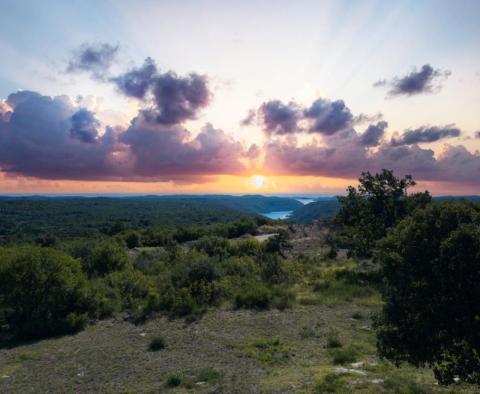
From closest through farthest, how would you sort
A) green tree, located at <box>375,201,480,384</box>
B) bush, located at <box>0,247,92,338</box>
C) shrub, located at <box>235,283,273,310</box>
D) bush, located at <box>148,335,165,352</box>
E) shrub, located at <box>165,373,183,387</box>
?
green tree, located at <box>375,201,480,384</box>
shrub, located at <box>165,373,183,387</box>
bush, located at <box>148,335,165,352</box>
bush, located at <box>0,247,92,338</box>
shrub, located at <box>235,283,273,310</box>

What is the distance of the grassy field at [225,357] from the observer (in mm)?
9367

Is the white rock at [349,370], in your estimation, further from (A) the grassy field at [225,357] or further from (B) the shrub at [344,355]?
(B) the shrub at [344,355]

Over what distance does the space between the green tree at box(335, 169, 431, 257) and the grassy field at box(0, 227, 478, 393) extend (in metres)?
7.59

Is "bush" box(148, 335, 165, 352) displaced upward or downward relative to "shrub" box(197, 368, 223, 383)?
downward

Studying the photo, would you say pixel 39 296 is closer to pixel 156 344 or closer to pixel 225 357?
pixel 156 344

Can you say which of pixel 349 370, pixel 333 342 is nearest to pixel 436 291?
pixel 349 370

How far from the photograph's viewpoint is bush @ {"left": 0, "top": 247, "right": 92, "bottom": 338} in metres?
16.3

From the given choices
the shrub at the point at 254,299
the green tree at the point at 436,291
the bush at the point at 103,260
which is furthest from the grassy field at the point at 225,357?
the bush at the point at 103,260

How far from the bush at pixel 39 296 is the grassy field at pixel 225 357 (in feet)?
3.48

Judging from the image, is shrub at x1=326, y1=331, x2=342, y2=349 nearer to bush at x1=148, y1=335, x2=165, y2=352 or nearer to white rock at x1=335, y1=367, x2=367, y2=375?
white rock at x1=335, y1=367, x2=367, y2=375

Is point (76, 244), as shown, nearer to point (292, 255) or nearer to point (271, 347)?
point (292, 255)

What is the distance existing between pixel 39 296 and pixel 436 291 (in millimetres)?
16415

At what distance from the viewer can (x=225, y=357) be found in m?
11.9

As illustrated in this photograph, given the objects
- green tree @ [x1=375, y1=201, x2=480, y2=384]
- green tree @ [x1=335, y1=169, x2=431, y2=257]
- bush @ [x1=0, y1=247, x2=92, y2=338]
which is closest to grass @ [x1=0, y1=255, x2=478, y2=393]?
bush @ [x1=0, y1=247, x2=92, y2=338]
